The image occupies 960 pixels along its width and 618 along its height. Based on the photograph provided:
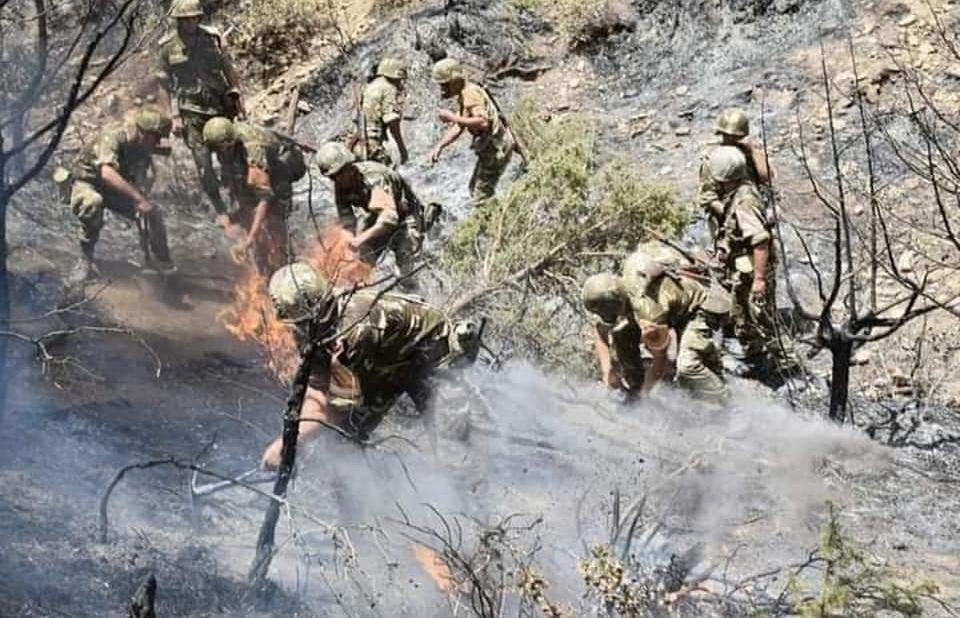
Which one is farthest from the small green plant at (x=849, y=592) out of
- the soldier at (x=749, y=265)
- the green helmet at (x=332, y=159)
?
the green helmet at (x=332, y=159)

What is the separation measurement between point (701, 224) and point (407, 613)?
20.0 ft

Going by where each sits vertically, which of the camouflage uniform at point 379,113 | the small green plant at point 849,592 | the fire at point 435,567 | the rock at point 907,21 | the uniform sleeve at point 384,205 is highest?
the rock at point 907,21

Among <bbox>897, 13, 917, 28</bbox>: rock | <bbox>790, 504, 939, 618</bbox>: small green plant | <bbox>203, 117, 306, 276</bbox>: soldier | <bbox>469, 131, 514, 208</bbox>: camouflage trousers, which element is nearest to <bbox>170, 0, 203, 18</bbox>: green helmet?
<bbox>203, 117, 306, 276</bbox>: soldier

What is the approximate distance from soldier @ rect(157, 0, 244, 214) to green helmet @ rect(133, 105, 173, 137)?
1.59 ft

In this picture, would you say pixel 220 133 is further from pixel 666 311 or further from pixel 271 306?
pixel 666 311

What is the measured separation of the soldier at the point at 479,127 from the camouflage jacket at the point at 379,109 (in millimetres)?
413

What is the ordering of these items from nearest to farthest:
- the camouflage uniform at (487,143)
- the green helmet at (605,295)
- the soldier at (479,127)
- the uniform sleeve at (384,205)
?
the green helmet at (605,295) < the uniform sleeve at (384,205) < the soldier at (479,127) < the camouflage uniform at (487,143)

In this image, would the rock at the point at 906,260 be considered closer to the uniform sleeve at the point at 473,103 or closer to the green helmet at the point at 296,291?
the uniform sleeve at the point at 473,103

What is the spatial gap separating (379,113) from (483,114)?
33.7 inches

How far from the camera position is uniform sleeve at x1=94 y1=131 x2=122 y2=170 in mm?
10625

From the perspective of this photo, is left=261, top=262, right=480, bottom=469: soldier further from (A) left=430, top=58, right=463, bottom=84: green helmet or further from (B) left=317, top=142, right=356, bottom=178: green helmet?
(A) left=430, top=58, right=463, bottom=84: green helmet

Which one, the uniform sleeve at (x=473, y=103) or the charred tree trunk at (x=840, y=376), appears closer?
the charred tree trunk at (x=840, y=376)

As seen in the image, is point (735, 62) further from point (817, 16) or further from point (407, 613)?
point (407, 613)

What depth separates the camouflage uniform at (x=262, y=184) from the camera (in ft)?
34.7
